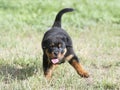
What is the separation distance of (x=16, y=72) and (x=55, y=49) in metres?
1.17

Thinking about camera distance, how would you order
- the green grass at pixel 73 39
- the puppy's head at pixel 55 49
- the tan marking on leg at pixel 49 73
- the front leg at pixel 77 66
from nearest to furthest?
the puppy's head at pixel 55 49
the green grass at pixel 73 39
the tan marking on leg at pixel 49 73
the front leg at pixel 77 66

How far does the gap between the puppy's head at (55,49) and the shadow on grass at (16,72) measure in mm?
629

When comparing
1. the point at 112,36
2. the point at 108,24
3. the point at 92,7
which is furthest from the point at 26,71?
the point at 92,7

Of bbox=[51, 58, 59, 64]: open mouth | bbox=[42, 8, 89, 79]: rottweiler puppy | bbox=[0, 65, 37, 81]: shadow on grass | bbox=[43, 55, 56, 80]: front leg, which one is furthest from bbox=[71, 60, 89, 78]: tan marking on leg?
bbox=[0, 65, 37, 81]: shadow on grass

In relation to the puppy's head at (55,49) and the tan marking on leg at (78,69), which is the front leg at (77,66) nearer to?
the tan marking on leg at (78,69)

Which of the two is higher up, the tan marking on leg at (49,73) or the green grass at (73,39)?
the tan marking on leg at (49,73)

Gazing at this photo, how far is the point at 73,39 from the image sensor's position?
1016 centimetres

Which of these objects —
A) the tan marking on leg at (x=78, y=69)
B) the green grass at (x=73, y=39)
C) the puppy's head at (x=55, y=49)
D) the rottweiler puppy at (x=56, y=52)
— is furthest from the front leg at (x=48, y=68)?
the tan marking on leg at (x=78, y=69)

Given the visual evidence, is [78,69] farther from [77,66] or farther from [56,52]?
[56,52]

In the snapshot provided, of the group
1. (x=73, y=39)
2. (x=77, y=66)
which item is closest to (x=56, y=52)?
(x=77, y=66)

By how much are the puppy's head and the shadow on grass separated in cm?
63

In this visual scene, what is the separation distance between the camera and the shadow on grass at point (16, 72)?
656 centimetres

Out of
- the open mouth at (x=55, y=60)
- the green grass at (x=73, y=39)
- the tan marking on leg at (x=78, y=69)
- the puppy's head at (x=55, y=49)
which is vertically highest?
the puppy's head at (x=55, y=49)

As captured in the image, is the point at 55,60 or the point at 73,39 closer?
the point at 55,60
